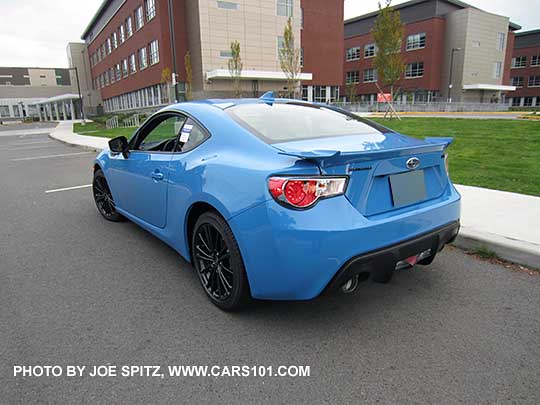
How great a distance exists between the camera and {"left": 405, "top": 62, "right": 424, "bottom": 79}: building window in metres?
56.4

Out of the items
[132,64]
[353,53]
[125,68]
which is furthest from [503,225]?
[353,53]

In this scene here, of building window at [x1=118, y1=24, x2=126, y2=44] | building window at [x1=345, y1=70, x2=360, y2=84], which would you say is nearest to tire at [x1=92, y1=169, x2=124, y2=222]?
building window at [x1=118, y1=24, x2=126, y2=44]

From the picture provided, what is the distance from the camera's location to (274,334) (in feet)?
8.94

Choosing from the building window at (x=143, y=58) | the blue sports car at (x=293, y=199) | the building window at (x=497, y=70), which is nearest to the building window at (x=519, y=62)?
the building window at (x=497, y=70)

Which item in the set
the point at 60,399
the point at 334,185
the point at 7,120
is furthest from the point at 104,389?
the point at 7,120

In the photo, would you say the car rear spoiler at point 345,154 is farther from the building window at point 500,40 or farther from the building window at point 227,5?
the building window at point 500,40

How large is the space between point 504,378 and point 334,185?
1439 millimetres

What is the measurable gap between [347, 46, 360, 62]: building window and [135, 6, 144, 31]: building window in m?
36.0

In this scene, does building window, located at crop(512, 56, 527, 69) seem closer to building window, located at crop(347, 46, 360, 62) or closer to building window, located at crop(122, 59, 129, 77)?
building window, located at crop(347, 46, 360, 62)

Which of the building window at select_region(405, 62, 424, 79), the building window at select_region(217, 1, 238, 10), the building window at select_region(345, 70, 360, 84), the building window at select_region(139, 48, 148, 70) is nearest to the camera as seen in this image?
the building window at select_region(217, 1, 238, 10)

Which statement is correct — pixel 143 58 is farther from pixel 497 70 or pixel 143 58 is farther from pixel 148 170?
pixel 497 70

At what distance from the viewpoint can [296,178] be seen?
238 cm

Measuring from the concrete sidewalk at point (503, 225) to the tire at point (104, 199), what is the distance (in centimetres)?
425

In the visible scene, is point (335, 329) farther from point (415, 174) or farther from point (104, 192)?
point (104, 192)
